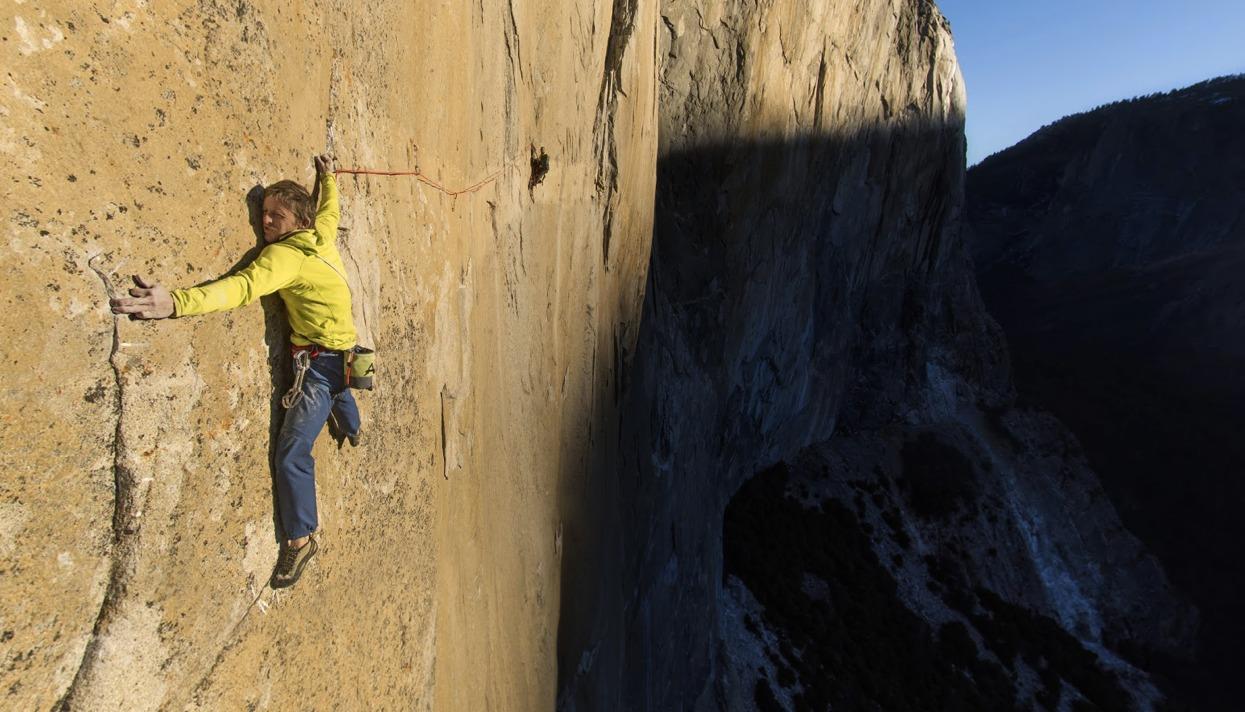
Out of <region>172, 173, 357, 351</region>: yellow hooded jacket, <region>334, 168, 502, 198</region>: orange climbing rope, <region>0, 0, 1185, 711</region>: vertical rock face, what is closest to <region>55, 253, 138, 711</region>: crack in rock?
<region>0, 0, 1185, 711</region>: vertical rock face

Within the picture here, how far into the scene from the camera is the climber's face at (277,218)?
288cm

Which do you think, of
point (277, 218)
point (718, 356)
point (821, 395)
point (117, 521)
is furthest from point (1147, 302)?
point (117, 521)

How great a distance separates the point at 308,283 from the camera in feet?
9.86

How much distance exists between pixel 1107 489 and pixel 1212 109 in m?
50.0

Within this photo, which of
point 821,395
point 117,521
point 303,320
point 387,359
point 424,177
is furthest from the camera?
point 821,395

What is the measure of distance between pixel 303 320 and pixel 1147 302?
204 feet

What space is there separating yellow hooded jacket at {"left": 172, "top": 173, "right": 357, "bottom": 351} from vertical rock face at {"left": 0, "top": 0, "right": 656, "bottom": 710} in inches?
4.6

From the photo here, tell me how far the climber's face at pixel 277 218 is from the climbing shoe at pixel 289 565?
1.33 meters

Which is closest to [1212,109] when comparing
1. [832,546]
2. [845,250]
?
[845,250]

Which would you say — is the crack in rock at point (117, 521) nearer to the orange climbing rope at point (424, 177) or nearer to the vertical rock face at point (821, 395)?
the orange climbing rope at point (424, 177)

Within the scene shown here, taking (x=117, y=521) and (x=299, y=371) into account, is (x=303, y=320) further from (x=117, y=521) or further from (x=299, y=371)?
(x=117, y=521)

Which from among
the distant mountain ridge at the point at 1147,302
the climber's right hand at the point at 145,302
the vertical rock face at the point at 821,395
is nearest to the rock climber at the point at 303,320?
the climber's right hand at the point at 145,302

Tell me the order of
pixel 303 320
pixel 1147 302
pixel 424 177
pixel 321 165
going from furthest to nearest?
pixel 1147 302, pixel 424 177, pixel 321 165, pixel 303 320

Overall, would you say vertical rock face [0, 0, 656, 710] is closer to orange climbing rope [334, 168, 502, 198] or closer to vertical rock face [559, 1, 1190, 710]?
orange climbing rope [334, 168, 502, 198]
